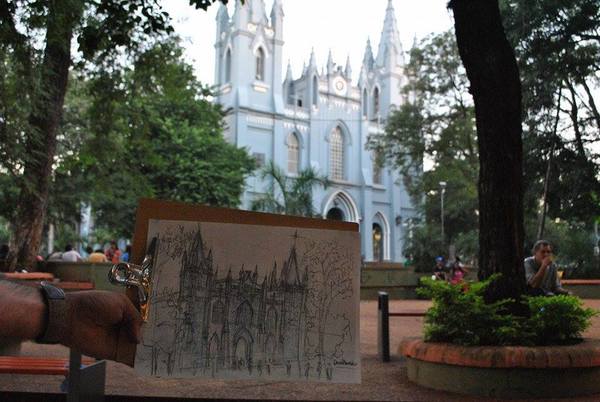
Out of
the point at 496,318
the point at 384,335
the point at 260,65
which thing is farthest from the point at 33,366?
the point at 260,65

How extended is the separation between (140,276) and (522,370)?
3278mm

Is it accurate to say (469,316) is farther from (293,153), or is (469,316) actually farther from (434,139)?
(293,153)

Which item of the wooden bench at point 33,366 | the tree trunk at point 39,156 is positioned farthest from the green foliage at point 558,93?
the wooden bench at point 33,366

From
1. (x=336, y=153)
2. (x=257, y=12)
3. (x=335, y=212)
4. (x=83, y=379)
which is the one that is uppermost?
(x=257, y=12)

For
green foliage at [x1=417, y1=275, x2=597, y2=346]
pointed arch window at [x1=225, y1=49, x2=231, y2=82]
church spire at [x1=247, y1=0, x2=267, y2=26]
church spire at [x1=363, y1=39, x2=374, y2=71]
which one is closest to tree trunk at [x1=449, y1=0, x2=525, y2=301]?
green foliage at [x1=417, y1=275, x2=597, y2=346]

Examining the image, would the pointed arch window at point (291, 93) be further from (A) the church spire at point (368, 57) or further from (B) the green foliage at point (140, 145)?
(B) the green foliage at point (140, 145)

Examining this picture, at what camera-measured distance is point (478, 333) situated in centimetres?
437

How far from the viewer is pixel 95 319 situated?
1.45m

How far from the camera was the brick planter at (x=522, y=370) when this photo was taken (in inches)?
163

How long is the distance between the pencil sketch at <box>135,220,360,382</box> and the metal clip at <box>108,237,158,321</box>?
4 centimetres

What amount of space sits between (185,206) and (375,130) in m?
52.5

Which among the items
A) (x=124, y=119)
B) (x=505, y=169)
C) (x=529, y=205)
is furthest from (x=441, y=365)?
(x=529, y=205)

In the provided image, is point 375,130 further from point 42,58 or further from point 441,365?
point 441,365

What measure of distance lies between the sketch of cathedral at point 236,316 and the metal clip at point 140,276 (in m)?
0.11
